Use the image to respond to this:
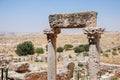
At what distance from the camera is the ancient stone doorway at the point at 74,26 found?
467 inches

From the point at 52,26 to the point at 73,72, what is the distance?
27.5ft

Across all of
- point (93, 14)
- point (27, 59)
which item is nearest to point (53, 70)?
point (93, 14)

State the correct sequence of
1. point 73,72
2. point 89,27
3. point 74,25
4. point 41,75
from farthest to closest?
1. point 73,72
2. point 41,75
3. point 74,25
4. point 89,27

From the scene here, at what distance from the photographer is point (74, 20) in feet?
41.8

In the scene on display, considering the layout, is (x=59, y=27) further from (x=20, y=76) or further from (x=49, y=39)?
(x=20, y=76)

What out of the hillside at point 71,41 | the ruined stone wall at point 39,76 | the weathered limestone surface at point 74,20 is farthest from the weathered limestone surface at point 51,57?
the hillside at point 71,41

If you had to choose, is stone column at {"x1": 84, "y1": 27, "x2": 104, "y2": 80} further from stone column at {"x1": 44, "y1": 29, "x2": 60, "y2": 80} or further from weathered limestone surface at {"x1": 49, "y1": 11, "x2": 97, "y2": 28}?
stone column at {"x1": 44, "y1": 29, "x2": 60, "y2": 80}

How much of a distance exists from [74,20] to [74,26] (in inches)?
11.4

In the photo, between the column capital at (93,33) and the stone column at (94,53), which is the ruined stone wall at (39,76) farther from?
the column capital at (93,33)

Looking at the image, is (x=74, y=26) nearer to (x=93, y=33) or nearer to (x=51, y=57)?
(x=93, y=33)

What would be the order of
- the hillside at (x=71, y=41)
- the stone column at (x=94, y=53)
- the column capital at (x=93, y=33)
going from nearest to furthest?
1. the column capital at (x=93, y=33)
2. the stone column at (x=94, y=53)
3. the hillside at (x=71, y=41)

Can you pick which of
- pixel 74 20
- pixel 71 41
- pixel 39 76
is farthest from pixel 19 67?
pixel 71 41

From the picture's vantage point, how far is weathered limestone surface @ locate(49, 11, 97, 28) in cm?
1214

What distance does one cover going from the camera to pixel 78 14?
12578 millimetres
